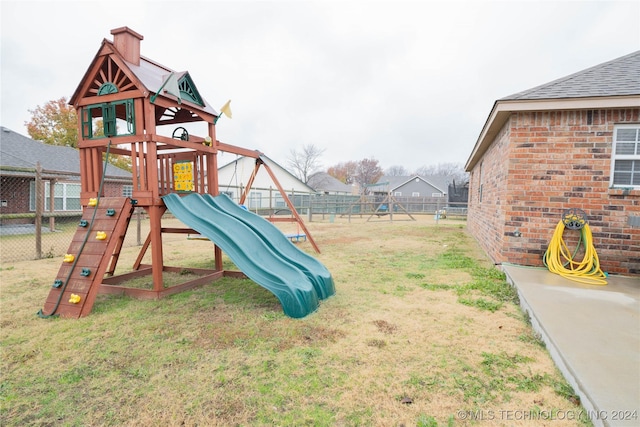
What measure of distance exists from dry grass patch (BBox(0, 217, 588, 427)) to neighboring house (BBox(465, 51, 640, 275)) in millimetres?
1733

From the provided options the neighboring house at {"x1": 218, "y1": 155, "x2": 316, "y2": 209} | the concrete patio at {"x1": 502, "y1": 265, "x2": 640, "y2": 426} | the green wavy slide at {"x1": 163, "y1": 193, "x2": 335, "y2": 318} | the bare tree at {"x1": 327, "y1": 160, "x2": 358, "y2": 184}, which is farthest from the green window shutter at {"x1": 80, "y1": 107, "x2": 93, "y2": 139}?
the bare tree at {"x1": 327, "y1": 160, "x2": 358, "y2": 184}

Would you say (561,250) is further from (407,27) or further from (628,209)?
(407,27)

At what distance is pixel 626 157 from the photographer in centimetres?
475

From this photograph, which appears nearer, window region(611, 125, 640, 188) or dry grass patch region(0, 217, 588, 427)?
dry grass patch region(0, 217, 588, 427)

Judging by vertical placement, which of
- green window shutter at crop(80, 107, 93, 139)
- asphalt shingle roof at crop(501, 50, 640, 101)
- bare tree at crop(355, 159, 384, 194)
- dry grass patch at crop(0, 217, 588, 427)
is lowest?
dry grass patch at crop(0, 217, 588, 427)

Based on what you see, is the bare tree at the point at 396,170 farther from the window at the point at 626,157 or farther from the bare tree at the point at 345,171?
the window at the point at 626,157

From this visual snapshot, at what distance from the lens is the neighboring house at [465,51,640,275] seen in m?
4.75

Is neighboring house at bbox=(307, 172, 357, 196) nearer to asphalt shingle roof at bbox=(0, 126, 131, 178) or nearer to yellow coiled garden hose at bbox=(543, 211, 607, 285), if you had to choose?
asphalt shingle roof at bbox=(0, 126, 131, 178)

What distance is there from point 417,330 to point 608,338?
1489mm

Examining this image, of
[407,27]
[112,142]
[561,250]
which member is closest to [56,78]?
[407,27]

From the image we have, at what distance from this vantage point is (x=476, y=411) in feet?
6.05

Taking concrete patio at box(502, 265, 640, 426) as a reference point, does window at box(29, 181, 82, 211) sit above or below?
above

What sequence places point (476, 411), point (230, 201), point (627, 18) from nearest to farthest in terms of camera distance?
point (476, 411)
point (230, 201)
point (627, 18)

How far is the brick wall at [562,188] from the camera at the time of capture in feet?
15.7
